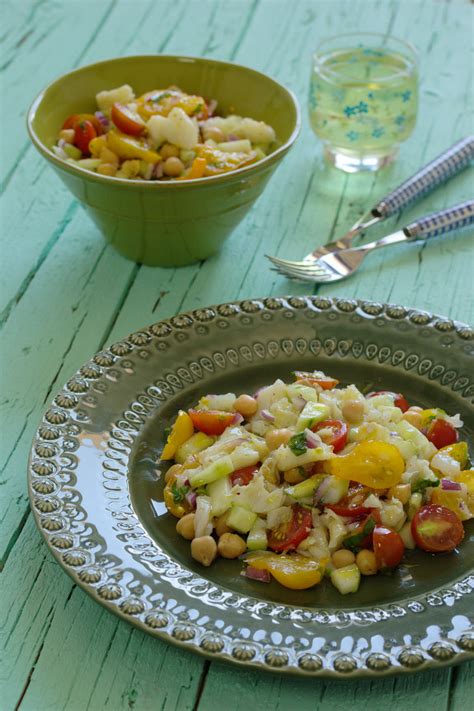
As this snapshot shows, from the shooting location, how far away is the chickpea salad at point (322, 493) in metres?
1.99

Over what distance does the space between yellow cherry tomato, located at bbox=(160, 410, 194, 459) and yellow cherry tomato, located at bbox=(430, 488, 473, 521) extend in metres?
0.58

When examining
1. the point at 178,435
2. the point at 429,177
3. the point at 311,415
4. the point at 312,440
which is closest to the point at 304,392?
the point at 311,415

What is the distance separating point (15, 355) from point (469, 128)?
211 cm

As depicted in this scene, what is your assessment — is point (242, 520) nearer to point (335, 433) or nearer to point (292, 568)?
point (292, 568)

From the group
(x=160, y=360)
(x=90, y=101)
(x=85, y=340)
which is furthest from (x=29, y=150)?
(x=160, y=360)

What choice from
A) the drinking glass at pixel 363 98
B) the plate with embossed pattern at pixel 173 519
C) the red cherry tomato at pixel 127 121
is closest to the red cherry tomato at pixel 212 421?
the plate with embossed pattern at pixel 173 519

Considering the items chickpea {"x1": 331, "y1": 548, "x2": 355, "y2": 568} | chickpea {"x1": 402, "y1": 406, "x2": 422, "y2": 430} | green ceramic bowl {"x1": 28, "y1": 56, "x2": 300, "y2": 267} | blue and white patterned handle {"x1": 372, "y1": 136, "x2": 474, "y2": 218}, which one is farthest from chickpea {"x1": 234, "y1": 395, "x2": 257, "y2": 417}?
blue and white patterned handle {"x1": 372, "y1": 136, "x2": 474, "y2": 218}

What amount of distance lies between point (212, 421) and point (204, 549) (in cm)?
37

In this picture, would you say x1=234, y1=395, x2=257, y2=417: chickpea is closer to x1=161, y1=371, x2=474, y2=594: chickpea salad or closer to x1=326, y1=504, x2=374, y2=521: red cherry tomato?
x1=161, y1=371, x2=474, y2=594: chickpea salad

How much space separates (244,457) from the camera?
7.00 ft

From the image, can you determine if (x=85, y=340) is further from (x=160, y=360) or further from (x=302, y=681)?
(x=302, y=681)

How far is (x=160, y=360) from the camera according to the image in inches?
97.3

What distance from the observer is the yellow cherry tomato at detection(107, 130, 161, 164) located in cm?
298

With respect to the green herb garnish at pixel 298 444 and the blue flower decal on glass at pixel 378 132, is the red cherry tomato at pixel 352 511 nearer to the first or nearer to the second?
the green herb garnish at pixel 298 444
